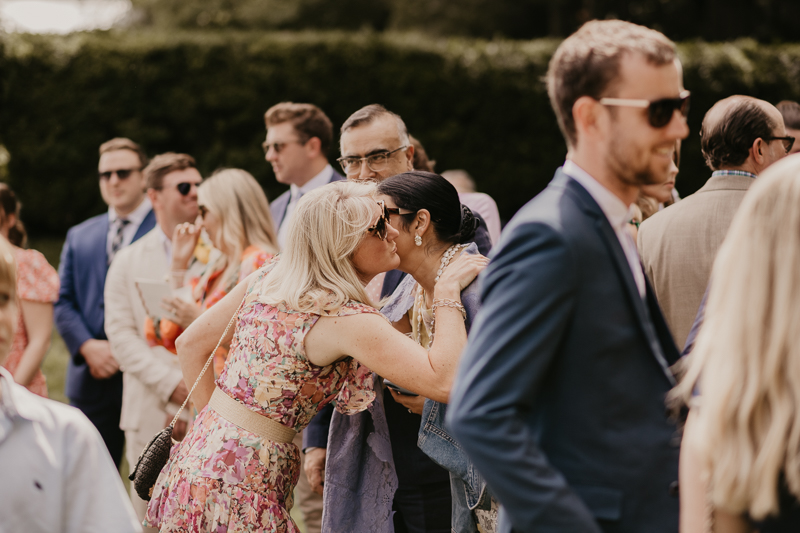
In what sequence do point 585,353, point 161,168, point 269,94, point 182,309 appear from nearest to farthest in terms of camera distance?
point 585,353, point 182,309, point 161,168, point 269,94

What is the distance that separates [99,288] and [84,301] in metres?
0.16

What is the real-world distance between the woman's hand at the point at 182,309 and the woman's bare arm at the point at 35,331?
3.06 ft

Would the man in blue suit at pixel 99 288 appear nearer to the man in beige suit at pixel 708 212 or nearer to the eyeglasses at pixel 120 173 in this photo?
the eyeglasses at pixel 120 173

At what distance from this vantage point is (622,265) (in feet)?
5.09

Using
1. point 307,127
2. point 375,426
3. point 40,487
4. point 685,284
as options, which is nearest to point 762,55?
point 307,127

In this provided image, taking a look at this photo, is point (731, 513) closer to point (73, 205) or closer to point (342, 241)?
point (342, 241)

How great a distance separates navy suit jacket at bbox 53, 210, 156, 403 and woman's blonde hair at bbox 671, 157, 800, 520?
4.62 m

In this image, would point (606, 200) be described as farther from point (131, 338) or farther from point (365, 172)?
point (131, 338)

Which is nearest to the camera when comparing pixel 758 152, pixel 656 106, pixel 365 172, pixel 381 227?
pixel 656 106

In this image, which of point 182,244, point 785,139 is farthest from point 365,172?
point 785,139

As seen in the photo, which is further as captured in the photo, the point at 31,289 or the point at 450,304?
the point at 31,289

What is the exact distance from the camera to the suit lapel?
5.02 feet

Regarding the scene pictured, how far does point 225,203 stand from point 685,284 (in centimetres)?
251

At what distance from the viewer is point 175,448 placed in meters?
2.77
